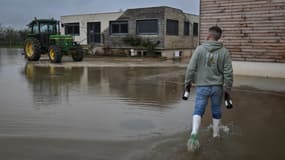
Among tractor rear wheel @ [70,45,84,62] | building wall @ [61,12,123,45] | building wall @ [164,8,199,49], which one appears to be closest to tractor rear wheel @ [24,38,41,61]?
tractor rear wheel @ [70,45,84,62]

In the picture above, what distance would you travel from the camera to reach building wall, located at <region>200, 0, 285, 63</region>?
1100cm

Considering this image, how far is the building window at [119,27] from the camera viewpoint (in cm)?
2497

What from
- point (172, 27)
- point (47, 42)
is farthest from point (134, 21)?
point (47, 42)

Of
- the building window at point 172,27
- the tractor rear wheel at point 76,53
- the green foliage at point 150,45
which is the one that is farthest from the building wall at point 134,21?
the tractor rear wheel at point 76,53

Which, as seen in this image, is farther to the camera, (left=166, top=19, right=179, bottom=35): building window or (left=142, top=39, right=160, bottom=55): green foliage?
(left=166, top=19, right=179, bottom=35): building window

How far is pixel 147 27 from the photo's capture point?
23781 mm

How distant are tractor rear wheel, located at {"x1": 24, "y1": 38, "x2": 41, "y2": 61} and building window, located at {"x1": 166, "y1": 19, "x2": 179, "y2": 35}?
8856mm

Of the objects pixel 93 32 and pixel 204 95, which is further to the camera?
pixel 93 32

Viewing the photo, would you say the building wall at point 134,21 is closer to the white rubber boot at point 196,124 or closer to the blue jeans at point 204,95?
the blue jeans at point 204,95

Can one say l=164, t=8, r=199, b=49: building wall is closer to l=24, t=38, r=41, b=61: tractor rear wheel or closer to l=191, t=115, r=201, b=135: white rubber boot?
l=24, t=38, r=41, b=61: tractor rear wheel

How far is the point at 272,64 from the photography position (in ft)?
→ 36.8

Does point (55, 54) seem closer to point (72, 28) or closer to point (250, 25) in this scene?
point (250, 25)

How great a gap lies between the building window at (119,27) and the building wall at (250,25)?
1277 centimetres

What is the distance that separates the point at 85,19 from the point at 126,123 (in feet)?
74.8
